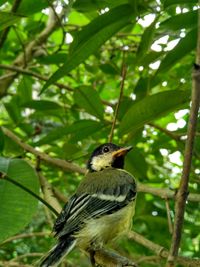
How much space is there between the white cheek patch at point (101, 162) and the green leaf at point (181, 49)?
96cm

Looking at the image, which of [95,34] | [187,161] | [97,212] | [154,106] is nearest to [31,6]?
[95,34]

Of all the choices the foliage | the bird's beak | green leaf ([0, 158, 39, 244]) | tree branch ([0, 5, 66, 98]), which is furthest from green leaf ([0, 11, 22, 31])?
tree branch ([0, 5, 66, 98])

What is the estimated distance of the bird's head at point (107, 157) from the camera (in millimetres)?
2757

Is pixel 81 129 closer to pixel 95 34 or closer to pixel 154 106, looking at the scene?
pixel 154 106

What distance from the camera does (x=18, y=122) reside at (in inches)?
128

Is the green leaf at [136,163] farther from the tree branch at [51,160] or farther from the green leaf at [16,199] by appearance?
the green leaf at [16,199]

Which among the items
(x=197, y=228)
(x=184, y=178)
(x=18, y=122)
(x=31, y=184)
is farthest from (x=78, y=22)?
(x=184, y=178)

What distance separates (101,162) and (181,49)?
1.19 metres

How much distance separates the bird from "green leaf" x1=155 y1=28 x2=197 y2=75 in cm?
70

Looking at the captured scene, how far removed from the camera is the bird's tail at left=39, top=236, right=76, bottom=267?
190 centimetres

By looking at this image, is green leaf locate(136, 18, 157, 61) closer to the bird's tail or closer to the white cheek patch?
the bird's tail

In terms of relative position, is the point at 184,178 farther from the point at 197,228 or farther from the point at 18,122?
the point at 18,122

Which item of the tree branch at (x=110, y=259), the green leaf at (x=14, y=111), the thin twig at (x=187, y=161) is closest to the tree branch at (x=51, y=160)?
the green leaf at (x=14, y=111)

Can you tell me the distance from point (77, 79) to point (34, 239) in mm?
1134
